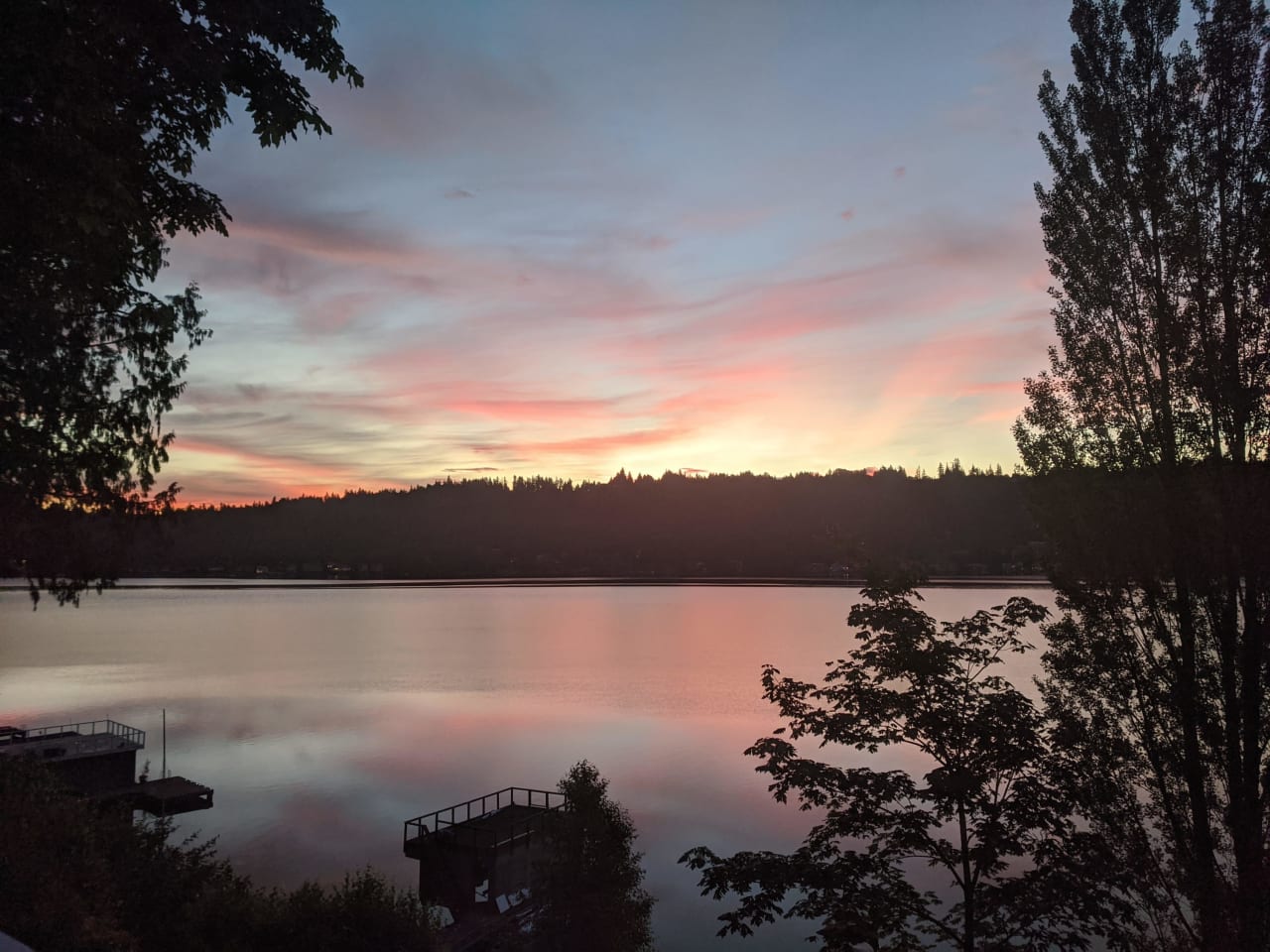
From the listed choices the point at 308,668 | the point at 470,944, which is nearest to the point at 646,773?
the point at 470,944

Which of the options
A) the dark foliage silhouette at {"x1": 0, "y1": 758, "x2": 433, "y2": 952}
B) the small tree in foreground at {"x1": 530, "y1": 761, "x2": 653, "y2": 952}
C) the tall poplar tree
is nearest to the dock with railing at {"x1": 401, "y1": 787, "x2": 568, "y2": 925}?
the small tree in foreground at {"x1": 530, "y1": 761, "x2": 653, "y2": 952}

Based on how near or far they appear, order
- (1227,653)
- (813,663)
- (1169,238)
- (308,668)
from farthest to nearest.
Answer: (308,668)
(813,663)
(1169,238)
(1227,653)

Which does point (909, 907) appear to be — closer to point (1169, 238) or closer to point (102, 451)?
point (1169, 238)

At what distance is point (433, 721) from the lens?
2645 inches

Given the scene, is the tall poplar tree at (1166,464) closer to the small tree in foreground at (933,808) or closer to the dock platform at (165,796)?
the small tree in foreground at (933,808)

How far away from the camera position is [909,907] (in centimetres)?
966

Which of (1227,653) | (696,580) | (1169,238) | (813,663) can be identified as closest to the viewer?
(1227,653)

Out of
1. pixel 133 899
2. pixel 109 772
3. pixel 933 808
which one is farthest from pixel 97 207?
pixel 109 772

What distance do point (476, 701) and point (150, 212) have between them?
2717 inches

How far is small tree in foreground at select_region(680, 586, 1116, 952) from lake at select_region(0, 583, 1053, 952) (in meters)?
20.9

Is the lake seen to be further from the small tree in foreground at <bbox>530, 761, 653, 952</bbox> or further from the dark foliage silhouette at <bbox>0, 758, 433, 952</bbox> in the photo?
the dark foliage silhouette at <bbox>0, 758, 433, 952</bbox>

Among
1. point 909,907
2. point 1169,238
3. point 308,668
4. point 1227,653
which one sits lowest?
point 308,668

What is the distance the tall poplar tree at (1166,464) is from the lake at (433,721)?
22293mm

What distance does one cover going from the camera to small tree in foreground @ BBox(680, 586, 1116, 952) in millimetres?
9062
